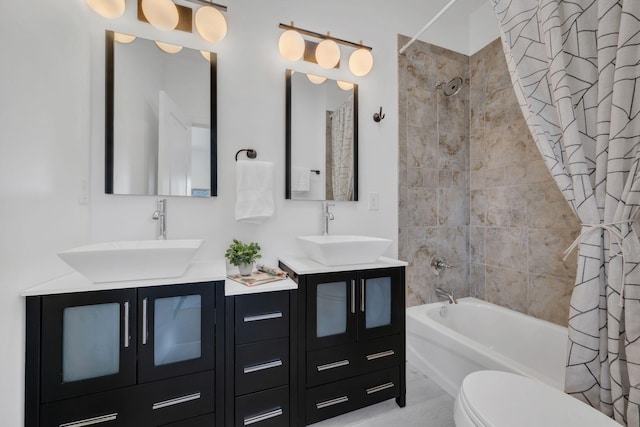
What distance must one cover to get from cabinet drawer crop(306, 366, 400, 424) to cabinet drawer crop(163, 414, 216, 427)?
45 cm

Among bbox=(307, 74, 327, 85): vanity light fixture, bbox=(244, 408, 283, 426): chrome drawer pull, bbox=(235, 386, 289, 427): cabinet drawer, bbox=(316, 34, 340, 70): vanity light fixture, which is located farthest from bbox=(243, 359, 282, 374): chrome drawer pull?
bbox=(316, 34, 340, 70): vanity light fixture

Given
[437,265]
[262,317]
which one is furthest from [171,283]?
[437,265]

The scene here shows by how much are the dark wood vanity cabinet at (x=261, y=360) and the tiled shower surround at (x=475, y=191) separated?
3.93 feet

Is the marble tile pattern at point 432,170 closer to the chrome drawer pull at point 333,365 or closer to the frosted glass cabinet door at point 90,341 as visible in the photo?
the chrome drawer pull at point 333,365

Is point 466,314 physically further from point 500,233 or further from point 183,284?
point 183,284

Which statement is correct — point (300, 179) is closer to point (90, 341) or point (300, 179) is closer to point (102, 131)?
point (102, 131)

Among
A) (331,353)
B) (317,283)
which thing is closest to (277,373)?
(331,353)

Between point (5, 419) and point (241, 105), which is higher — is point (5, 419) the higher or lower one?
the lower one

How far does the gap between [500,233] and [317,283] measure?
1.72 metres

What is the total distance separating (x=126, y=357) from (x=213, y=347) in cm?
33

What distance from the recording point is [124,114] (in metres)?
1.46

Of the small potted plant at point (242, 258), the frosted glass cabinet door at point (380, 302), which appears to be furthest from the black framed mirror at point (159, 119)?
the frosted glass cabinet door at point (380, 302)

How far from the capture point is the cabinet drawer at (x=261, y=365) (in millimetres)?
1238

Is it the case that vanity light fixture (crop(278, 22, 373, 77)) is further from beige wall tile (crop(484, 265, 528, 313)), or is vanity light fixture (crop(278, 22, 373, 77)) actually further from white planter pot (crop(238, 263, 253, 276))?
beige wall tile (crop(484, 265, 528, 313))
